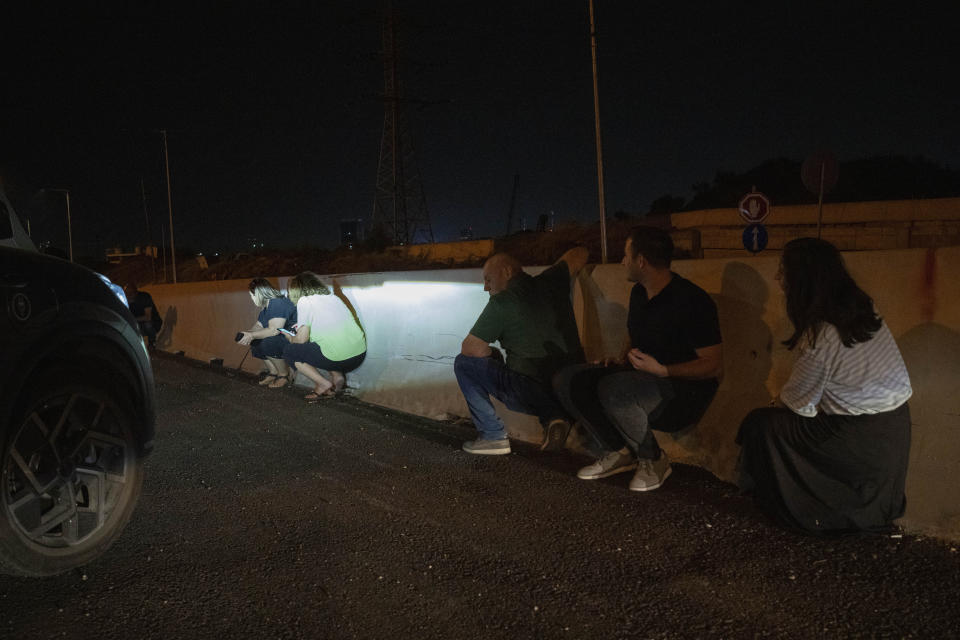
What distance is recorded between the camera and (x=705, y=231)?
34625mm

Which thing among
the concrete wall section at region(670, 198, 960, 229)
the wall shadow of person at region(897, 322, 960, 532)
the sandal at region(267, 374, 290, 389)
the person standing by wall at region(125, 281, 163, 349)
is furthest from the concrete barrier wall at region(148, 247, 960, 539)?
the concrete wall section at region(670, 198, 960, 229)

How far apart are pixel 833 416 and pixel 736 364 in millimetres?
1102

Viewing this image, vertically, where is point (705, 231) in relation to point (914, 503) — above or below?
above

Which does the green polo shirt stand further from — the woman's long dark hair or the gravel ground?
the woman's long dark hair

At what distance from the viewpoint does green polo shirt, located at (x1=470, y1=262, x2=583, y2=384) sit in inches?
217

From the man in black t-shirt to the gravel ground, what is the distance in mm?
249

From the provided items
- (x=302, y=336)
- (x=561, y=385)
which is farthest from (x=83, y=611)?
(x=302, y=336)

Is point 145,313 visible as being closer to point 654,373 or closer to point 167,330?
point 167,330

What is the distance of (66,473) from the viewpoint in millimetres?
3586

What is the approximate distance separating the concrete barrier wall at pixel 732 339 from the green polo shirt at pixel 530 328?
0.35m

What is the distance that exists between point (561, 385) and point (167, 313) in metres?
12.7

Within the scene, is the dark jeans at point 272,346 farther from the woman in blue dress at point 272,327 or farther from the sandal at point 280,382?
the sandal at point 280,382

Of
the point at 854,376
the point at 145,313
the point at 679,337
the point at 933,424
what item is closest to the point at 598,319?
the point at 679,337

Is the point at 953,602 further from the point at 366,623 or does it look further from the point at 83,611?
the point at 83,611
